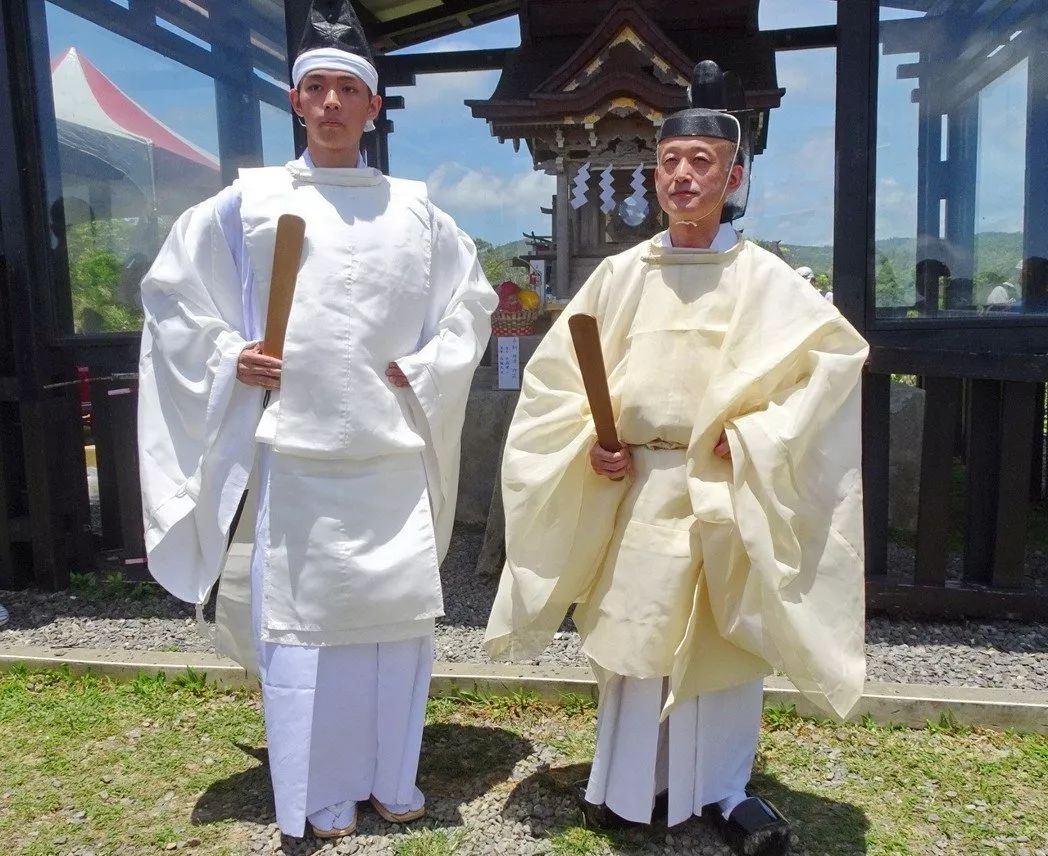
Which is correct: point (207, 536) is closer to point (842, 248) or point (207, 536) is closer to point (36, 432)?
point (36, 432)

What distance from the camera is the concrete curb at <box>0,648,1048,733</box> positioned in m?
2.97

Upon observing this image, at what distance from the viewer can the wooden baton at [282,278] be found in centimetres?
224

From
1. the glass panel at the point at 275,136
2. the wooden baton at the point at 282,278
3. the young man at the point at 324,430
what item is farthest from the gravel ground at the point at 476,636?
the glass panel at the point at 275,136

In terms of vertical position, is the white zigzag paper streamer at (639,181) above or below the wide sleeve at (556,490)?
above

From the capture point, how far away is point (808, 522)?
7.08 ft

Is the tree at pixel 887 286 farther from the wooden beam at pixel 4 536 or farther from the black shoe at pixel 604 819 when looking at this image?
the wooden beam at pixel 4 536

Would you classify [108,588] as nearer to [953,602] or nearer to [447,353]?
[447,353]

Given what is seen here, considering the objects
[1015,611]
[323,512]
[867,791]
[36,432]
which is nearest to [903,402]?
[1015,611]

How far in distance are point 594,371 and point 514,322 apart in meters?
2.68

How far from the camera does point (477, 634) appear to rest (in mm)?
3924

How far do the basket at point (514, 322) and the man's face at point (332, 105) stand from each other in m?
2.35

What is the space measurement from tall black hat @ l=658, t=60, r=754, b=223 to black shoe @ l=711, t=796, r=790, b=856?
150 centimetres

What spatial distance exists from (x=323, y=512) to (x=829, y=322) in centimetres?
133

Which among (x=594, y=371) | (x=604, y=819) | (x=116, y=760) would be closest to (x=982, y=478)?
(x=604, y=819)
